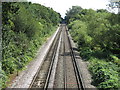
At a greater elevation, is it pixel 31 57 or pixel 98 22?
pixel 98 22

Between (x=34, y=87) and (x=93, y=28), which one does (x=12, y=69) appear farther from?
(x=93, y=28)

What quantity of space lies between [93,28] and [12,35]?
15.5m

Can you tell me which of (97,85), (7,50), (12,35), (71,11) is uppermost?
(71,11)

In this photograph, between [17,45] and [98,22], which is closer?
[17,45]

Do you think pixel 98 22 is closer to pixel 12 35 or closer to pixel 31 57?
pixel 31 57

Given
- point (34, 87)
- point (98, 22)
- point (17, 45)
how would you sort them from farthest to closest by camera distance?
point (98, 22) < point (17, 45) < point (34, 87)

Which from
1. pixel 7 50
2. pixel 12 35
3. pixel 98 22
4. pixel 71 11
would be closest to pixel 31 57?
pixel 12 35

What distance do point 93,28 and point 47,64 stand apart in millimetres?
13768

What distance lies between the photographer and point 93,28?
97.5 feet

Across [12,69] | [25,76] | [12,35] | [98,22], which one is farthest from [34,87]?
[98,22]

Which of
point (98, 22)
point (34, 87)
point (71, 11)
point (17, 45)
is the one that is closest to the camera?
point (34, 87)

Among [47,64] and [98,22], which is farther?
[98,22]

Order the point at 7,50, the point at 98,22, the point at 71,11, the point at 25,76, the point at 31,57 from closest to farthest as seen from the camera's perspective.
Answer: the point at 25,76 → the point at 7,50 → the point at 31,57 → the point at 98,22 → the point at 71,11

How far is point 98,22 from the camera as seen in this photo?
1130 inches
